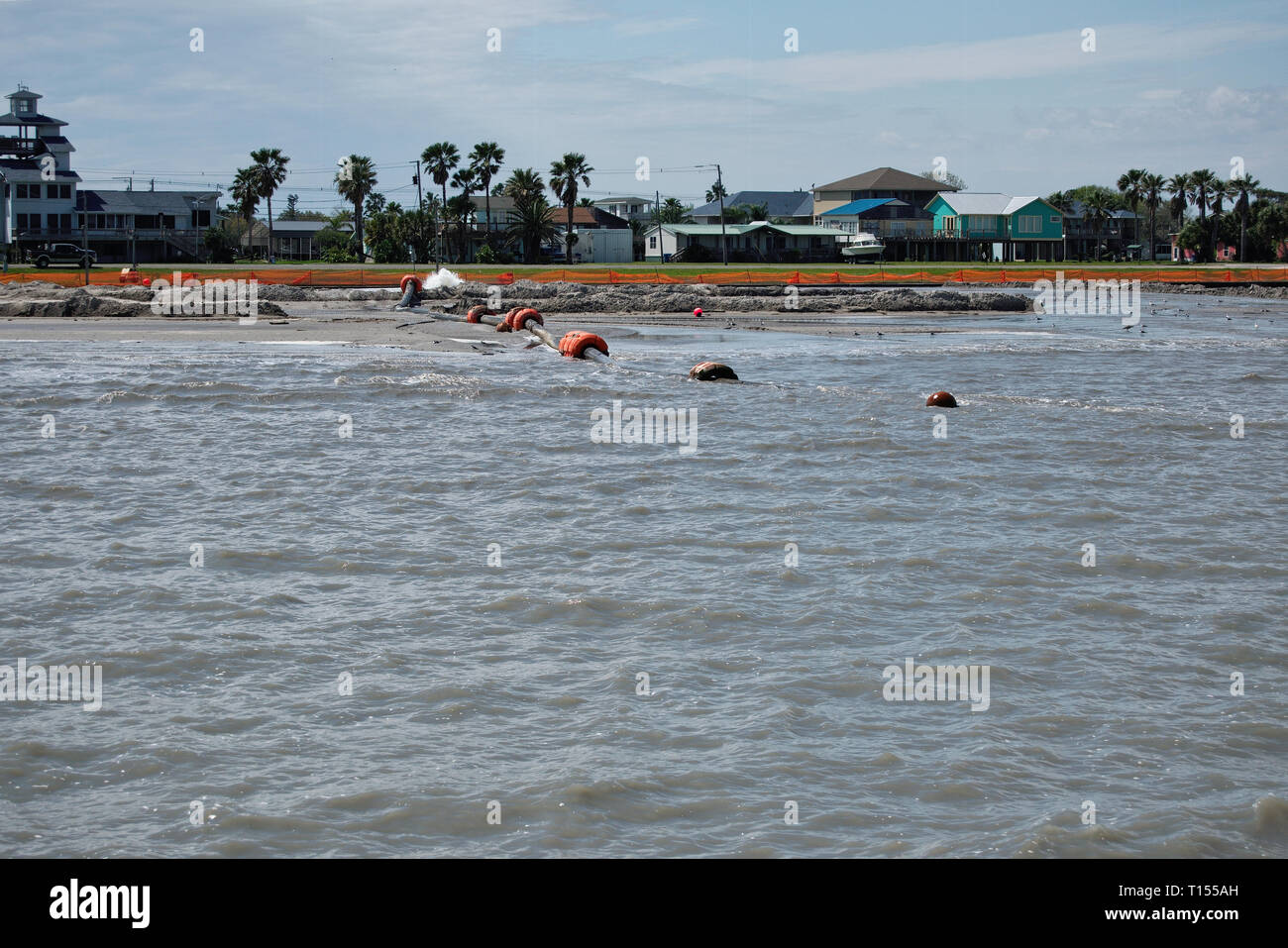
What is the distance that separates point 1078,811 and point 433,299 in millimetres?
39826

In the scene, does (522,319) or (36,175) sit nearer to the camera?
(522,319)

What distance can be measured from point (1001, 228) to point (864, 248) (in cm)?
1412

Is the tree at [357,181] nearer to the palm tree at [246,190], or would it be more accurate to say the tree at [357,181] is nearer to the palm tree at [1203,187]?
the palm tree at [246,190]

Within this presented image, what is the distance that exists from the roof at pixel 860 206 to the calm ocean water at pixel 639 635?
10121 cm

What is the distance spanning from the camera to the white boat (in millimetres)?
102250

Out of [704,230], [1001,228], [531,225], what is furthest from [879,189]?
[531,225]

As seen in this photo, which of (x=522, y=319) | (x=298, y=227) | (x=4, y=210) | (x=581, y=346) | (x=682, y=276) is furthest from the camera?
(x=298, y=227)

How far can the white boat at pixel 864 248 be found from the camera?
102250 mm

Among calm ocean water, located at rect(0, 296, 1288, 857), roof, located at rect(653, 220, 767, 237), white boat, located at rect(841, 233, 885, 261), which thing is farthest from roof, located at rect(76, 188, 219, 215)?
calm ocean water, located at rect(0, 296, 1288, 857)

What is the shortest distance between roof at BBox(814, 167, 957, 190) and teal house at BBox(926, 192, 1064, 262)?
12045 millimetres

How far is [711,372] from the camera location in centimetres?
2233

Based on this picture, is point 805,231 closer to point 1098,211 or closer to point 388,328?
point 1098,211

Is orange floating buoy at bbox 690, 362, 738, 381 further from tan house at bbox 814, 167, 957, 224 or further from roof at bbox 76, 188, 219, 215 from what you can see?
tan house at bbox 814, 167, 957, 224
